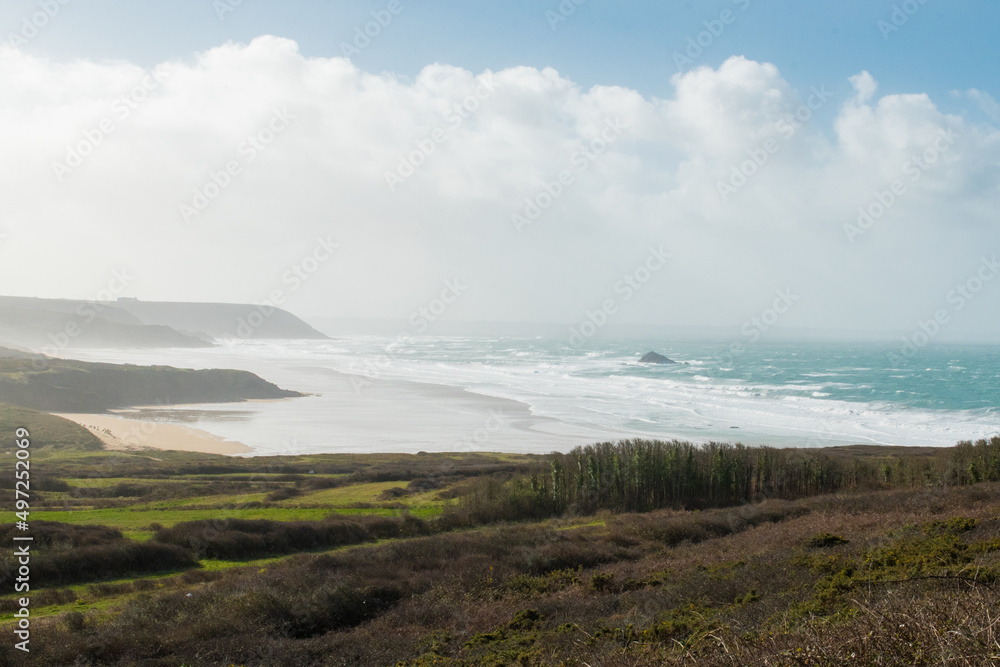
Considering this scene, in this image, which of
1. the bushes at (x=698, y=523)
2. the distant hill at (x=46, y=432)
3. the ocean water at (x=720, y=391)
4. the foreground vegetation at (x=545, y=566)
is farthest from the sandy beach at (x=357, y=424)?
the bushes at (x=698, y=523)

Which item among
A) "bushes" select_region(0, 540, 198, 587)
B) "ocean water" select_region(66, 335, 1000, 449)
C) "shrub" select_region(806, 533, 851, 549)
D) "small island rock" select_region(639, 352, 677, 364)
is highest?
"small island rock" select_region(639, 352, 677, 364)

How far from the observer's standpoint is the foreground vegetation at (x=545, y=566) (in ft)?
25.4

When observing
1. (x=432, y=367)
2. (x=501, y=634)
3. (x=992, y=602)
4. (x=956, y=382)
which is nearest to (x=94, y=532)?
(x=501, y=634)

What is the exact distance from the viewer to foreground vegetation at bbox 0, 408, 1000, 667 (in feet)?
25.4

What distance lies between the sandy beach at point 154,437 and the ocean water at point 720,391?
84.2 inches

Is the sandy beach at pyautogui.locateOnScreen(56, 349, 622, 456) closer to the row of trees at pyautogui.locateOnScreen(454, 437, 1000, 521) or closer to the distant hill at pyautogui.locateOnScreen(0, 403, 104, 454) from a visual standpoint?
the distant hill at pyautogui.locateOnScreen(0, 403, 104, 454)

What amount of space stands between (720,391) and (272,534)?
213 ft

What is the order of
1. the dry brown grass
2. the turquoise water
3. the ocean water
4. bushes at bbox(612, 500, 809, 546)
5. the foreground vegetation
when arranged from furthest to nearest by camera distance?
the turquoise water, the ocean water, bushes at bbox(612, 500, 809, 546), the foreground vegetation, the dry brown grass

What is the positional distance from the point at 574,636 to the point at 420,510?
17.7 m

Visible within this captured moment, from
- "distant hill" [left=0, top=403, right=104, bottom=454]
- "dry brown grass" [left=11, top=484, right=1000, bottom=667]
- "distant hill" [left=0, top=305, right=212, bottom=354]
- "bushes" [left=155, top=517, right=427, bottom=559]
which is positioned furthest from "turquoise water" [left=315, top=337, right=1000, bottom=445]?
"distant hill" [left=0, top=305, right=212, bottom=354]

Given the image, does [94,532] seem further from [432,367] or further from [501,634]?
[432,367]

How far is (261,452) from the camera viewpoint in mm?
46438

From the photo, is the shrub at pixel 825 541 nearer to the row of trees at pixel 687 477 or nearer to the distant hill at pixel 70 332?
the row of trees at pixel 687 477

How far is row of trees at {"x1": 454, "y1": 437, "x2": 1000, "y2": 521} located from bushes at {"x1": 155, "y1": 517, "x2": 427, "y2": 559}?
4480mm
